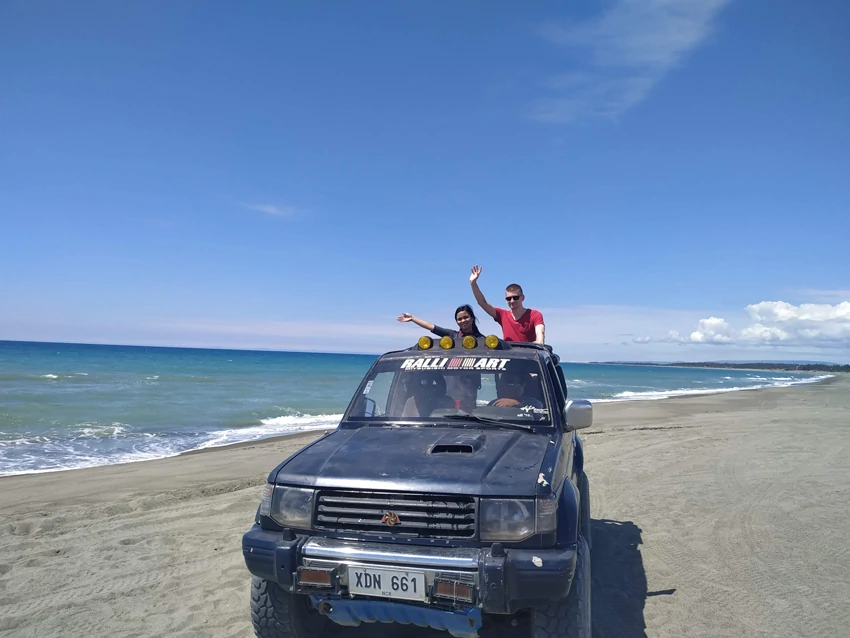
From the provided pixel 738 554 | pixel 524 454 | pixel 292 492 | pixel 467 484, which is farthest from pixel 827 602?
pixel 292 492

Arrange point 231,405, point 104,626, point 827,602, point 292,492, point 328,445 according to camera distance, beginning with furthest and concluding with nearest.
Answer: point 231,405 → point 827,602 → point 104,626 → point 328,445 → point 292,492

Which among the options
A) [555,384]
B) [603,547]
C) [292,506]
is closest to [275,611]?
[292,506]

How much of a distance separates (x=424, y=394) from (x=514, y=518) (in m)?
1.66

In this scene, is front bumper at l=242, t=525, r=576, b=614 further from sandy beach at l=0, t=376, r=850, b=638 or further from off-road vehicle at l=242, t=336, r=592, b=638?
sandy beach at l=0, t=376, r=850, b=638

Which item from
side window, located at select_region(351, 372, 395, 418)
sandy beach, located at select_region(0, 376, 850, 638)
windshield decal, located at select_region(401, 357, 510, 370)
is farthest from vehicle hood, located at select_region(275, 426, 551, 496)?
sandy beach, located at select_region(0, 376, 850, 638)

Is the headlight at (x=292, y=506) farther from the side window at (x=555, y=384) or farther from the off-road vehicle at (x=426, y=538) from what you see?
the side window at (x=555, y=384)

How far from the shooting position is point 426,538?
10.2 ft

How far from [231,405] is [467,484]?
2104cm

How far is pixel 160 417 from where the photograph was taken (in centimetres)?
1812

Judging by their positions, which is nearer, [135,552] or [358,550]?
[358,550]

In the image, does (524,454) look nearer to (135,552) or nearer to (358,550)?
(358,550)

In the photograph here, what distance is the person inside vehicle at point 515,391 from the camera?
4332 mm

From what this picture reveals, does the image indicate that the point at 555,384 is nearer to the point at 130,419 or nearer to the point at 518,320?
the point at 518,320

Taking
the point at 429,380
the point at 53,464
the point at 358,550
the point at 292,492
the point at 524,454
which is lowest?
the point at 53,464
